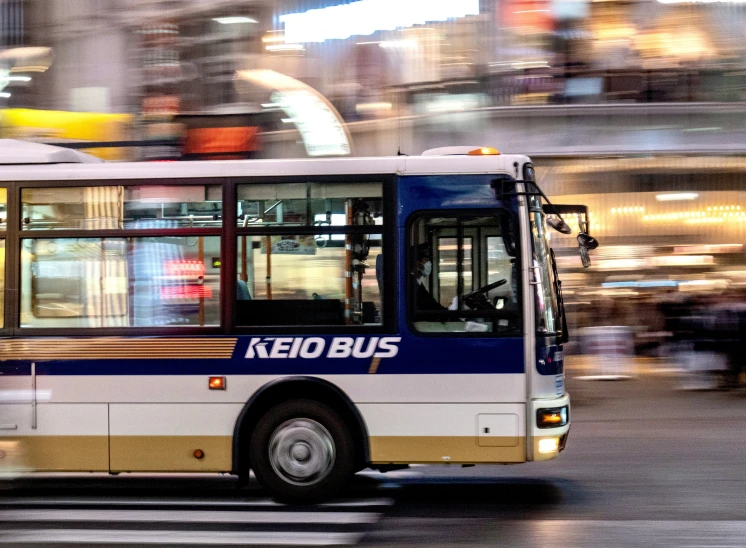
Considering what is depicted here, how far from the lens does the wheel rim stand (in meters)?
7.64

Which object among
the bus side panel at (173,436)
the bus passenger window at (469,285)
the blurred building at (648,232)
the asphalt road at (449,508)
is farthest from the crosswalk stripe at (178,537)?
the blurred building at (648,232)

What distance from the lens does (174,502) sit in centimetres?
802

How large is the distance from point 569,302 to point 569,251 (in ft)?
3.38

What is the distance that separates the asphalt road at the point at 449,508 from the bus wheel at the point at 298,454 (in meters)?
0.18

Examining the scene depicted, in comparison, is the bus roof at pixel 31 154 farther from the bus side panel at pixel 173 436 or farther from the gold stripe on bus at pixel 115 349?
the bus side panel at pixel 173 436

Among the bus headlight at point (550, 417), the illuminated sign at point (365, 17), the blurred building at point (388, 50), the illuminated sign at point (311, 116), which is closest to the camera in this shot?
the bus headlight at point (550, 417)

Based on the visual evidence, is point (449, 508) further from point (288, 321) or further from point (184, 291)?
point (184, 291)

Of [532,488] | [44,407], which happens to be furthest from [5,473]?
[532,488]

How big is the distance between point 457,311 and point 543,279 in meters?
0.74

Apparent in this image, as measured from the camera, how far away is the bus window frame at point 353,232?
7562 millimetres

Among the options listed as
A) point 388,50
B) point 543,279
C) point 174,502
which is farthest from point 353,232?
point 388,50

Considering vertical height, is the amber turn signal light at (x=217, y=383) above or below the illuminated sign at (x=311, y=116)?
below

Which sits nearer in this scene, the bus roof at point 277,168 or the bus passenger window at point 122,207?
the bus roof at point 277,168

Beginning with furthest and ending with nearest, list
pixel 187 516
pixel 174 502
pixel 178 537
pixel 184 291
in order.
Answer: pixel 174 502 < pixel 184 291 < pixel 187 516 < pixel 178 537
